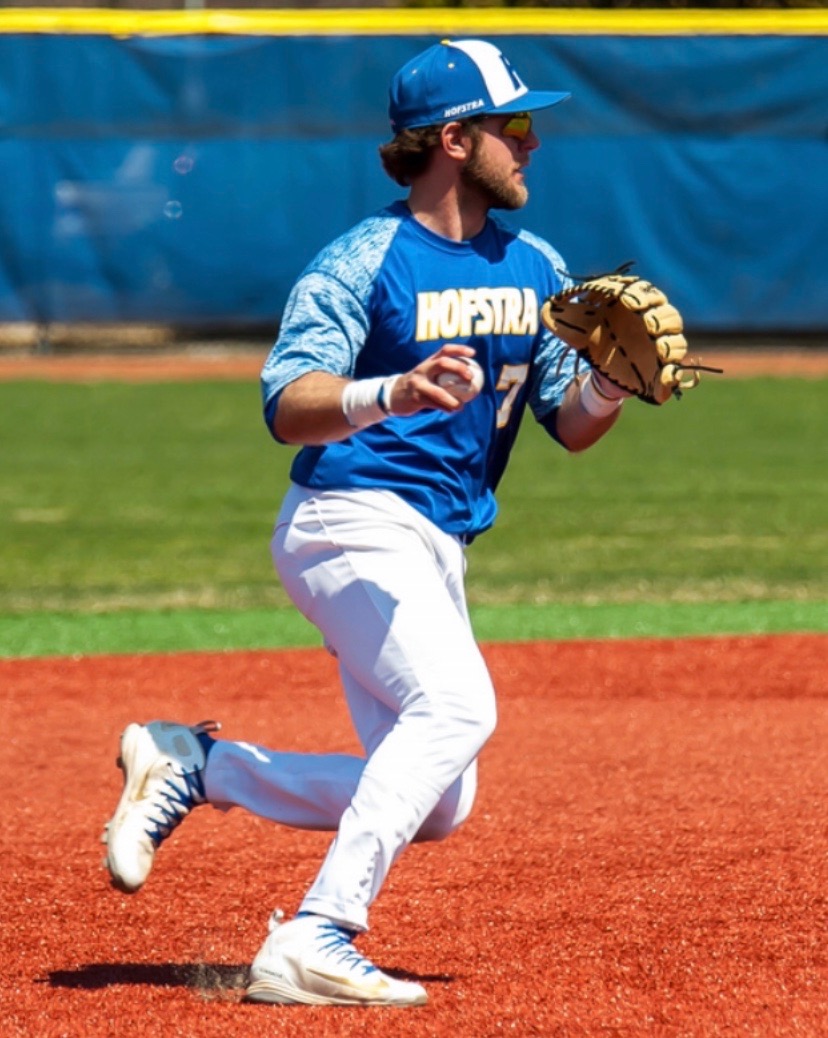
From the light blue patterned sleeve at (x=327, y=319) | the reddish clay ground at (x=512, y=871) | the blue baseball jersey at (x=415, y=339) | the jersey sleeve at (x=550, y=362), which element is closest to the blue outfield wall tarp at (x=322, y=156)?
the reddish clay ground at (x=512, y=871)

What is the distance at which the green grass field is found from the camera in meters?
8.15

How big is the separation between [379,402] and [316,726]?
3143 millimetres

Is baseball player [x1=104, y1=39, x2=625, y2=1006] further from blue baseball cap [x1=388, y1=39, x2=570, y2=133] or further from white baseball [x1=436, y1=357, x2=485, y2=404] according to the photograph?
white baseball [x1=436, y1=357, x2=485, y2=404]

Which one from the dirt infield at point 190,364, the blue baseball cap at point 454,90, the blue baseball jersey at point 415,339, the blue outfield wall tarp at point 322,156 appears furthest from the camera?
the dirt infield at point 190,364

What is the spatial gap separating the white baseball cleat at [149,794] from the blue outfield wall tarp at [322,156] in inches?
495

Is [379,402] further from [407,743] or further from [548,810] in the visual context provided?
[548,810]

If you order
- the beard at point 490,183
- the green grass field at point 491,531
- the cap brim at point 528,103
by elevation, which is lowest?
the green grass field at point 491,531

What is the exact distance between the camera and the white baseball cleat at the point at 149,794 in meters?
3.66

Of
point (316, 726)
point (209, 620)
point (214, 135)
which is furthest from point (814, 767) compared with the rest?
point (214, 135)

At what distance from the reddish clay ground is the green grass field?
107 centimetres

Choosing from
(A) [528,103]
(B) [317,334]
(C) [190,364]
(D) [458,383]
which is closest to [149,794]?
(B) [317,334]

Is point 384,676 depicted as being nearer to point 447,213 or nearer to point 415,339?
point 415,339

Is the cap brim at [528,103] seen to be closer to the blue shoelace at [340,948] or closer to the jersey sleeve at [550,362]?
the jersey sleeve at [550,362]

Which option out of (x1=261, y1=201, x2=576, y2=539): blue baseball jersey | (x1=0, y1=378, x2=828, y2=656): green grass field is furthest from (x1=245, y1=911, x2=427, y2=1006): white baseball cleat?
(x1=0, y1=378, x2=828, y2=656): green grass field
